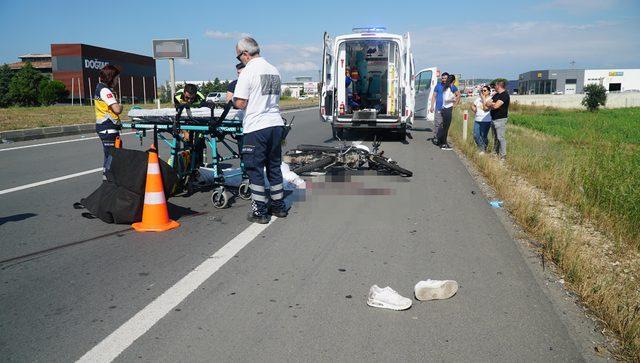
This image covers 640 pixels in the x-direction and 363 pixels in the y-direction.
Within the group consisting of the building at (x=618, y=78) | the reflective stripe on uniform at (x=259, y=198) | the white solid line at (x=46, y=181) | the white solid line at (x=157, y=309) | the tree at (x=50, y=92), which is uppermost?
the building at (x=618, y=78)

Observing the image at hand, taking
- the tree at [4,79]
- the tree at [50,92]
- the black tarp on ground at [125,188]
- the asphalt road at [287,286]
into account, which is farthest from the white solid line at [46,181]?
the tree at [4,79]

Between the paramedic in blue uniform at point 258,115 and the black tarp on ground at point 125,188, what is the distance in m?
0.98

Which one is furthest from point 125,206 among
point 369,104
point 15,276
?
point 369,104

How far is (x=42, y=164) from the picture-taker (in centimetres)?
1044

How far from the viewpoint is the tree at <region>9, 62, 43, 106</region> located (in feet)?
144

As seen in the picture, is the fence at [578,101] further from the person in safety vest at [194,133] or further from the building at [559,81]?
the person in safety vest at [194,133]

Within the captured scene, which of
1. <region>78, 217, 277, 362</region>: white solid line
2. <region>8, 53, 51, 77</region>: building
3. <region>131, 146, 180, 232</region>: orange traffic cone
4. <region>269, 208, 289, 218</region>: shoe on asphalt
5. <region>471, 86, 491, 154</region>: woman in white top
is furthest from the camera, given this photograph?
<region>8, 53, 51, 77</region>: building

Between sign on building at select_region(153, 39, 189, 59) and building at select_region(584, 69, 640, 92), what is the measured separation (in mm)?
108549

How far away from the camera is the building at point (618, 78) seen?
11281cm

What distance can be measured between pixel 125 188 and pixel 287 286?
2.70 metres

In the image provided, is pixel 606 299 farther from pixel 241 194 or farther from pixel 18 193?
pixel 18 193

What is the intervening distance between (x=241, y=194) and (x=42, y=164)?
5.45 meters

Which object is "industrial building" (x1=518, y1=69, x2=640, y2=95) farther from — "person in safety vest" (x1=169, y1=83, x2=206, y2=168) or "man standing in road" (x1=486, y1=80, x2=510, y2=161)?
"person in safety vest" (x1=169, y1=83, x2=206, y2=168)

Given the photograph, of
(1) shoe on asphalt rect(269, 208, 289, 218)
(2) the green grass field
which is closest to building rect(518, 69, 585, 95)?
(2) the green grass field
